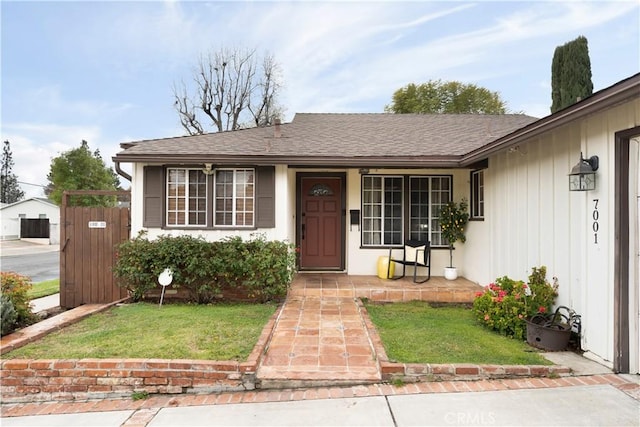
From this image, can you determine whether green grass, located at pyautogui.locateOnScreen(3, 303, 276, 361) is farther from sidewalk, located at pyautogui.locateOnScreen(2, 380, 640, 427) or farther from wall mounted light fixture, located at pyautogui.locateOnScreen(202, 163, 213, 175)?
wall mounted light fixture, located at pyautogui.locateOnScreen(202, 163, 213, 175)

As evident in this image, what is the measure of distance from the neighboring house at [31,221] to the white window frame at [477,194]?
2796 centimetres

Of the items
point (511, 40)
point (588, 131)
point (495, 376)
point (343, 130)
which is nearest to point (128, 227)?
point (343, 130)

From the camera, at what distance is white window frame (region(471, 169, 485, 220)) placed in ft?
21.3

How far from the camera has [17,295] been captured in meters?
4.52

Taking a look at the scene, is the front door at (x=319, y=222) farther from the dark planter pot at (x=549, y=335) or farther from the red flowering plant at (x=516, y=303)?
the dark planter pot at (x=549, y=335)

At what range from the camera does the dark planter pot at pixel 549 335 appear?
12.1 feet

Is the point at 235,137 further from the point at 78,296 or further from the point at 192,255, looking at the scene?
the point at 78,296

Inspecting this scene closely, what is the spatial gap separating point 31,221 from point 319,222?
3087 centimetres

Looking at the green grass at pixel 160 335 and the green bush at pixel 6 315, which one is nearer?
the green grass at pixel 160 335

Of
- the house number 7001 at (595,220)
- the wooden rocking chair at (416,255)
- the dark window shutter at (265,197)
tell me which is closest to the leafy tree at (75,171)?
the dark window shutter at (265,197)

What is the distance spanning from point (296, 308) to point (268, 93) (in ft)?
70.7

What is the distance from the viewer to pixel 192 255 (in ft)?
18.5

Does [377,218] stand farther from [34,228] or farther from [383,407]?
[34,228]

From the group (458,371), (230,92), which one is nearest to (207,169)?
(458,371)
